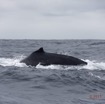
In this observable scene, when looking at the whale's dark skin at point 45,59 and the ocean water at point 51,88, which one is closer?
the ocean water at point 51,88

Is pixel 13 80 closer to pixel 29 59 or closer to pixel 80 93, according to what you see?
pixel 80 93

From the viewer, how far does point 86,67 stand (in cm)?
2073

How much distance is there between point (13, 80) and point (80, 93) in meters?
3.53

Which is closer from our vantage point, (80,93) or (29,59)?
(80,93)

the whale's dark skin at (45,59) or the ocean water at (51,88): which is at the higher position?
the whale's dark skin at (45,59)

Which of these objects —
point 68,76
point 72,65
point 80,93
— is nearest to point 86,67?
point 72,65

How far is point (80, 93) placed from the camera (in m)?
12.9

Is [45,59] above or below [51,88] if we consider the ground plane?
above

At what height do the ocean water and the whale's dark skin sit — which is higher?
the whale's dark skin

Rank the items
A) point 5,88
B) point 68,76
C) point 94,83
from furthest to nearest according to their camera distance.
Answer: point 68,76 < point 94,83 < point 5,88

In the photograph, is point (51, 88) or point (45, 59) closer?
point (51, 88)

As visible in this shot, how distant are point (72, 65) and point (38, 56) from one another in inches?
79.4

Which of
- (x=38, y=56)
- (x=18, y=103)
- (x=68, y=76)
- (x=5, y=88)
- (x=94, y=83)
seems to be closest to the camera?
(x=18, y=103)

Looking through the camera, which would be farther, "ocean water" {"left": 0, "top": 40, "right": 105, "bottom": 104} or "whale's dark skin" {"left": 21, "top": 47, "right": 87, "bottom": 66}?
"whale's dark skin" {"left": 21, "top": 47, "right": 87, "bottom": 66}
